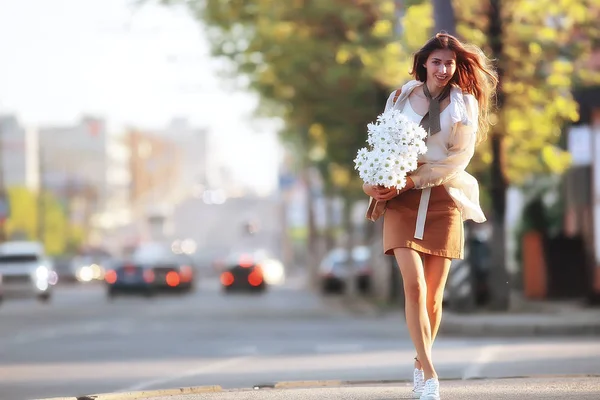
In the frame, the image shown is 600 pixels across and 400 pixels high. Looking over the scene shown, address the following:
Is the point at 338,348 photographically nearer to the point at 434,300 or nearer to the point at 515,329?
the point at 515,329

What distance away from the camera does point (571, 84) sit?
26750mm

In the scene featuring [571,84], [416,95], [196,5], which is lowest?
[416,95]

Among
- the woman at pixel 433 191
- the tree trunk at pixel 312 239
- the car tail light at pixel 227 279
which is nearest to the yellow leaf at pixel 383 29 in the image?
the woman at pixel 433 191

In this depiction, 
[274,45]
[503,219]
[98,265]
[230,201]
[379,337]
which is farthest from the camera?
[230,201]

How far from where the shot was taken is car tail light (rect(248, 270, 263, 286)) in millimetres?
54438

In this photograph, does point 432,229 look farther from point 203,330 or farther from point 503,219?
point 503,219

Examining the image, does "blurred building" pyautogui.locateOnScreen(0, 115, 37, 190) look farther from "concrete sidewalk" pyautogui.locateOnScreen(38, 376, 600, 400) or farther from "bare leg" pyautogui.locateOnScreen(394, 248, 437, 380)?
"bare leg" pyautogui.locateOnScreen(394, 248, 437, 380)

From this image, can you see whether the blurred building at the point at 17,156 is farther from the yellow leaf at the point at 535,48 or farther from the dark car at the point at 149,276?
the yellow leaf at the point at 535,48

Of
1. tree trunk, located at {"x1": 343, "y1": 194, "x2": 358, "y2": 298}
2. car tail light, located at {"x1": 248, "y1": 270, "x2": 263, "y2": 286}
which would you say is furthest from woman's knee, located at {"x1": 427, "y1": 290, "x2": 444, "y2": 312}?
car tail light, located at {"x1": 248, "y1": 270, "x2": 263, "y2": 286}

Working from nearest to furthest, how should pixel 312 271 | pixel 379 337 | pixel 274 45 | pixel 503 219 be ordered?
1. pixel 379 337
2. pixel 503 219
3. pixel 274 45
4. pixel 312 271

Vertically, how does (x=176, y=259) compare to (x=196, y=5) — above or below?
below

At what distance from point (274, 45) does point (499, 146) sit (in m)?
6.47

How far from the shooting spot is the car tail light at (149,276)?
48.0 m

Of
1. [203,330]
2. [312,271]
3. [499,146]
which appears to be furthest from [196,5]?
[312,271]
